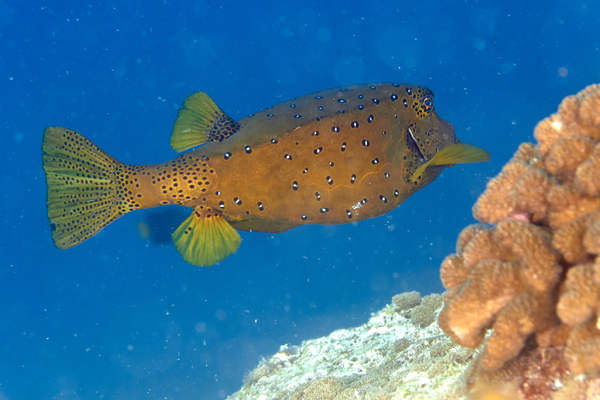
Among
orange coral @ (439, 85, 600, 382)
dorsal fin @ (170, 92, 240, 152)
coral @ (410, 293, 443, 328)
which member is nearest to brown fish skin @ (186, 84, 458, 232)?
dorsal fin @ (170, 92, 240, 152)

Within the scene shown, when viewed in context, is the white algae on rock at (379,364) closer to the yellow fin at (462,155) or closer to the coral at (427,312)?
the coral at (427,312)

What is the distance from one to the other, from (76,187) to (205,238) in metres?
1.65

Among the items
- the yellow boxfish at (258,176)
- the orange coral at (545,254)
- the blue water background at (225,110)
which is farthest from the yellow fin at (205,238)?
the blue water background at (225,110)

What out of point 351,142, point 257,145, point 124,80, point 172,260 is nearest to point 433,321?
point 351,142

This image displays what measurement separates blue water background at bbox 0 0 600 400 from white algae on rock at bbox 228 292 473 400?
559 cm

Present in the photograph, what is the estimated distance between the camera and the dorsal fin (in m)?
4.77

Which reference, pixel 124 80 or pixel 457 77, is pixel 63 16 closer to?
pixel 124 80

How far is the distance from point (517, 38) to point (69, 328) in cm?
2147

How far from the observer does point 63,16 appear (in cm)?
1250

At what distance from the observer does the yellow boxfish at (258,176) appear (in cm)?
435

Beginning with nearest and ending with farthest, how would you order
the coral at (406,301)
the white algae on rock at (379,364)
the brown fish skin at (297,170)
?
the white algae on rock at (379,364)
the brown fish skin at (297,170)
the coral at (406,301)

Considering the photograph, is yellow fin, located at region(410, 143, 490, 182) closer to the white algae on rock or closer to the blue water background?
the white algae on rock

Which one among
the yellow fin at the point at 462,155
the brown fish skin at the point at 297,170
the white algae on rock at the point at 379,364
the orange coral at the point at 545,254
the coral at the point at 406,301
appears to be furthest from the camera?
the coral at the point at 406,301

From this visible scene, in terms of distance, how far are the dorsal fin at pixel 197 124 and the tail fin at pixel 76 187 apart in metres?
0.84
